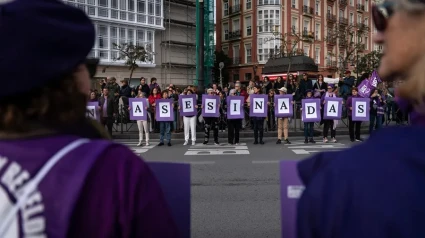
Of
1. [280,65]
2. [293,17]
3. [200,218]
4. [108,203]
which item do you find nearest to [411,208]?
[108,203]

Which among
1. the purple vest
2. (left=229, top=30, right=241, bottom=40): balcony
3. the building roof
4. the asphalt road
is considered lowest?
the asphalt road

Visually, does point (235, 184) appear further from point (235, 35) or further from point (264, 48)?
point (235, 35)

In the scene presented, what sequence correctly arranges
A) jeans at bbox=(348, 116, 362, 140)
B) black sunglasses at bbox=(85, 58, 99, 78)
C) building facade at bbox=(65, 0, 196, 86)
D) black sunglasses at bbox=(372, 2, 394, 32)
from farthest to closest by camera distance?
building facade at bbox=(65, 0, 196, 86) < jeans at bbox=(348, 116, 362, 140) < black sunglasses at bbox=(85, 58, 99, 78) < black sunglasses at bbox=(372, 2, 394, 32)

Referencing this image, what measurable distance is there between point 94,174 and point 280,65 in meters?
35.9

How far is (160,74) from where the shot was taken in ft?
155

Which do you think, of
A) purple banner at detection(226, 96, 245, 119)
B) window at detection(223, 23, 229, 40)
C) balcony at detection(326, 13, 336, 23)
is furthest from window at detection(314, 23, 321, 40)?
purple banner at detection(226, 96, 245, 119)

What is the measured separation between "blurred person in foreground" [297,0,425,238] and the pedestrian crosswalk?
10721 mm

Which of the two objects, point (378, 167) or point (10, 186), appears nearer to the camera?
point (378, 167)

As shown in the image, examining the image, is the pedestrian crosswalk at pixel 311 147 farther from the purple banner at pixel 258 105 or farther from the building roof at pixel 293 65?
the building roof at pixel 293 65

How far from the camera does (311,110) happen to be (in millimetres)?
14523

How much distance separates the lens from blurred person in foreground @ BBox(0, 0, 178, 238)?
3.98 ft

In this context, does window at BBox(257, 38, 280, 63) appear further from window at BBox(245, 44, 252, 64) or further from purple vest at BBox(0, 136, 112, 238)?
purple vest at BBox(0, 136, 112, 238)

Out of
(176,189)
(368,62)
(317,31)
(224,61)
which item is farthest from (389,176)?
(317,31)

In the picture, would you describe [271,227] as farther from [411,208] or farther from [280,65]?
[280,65]
